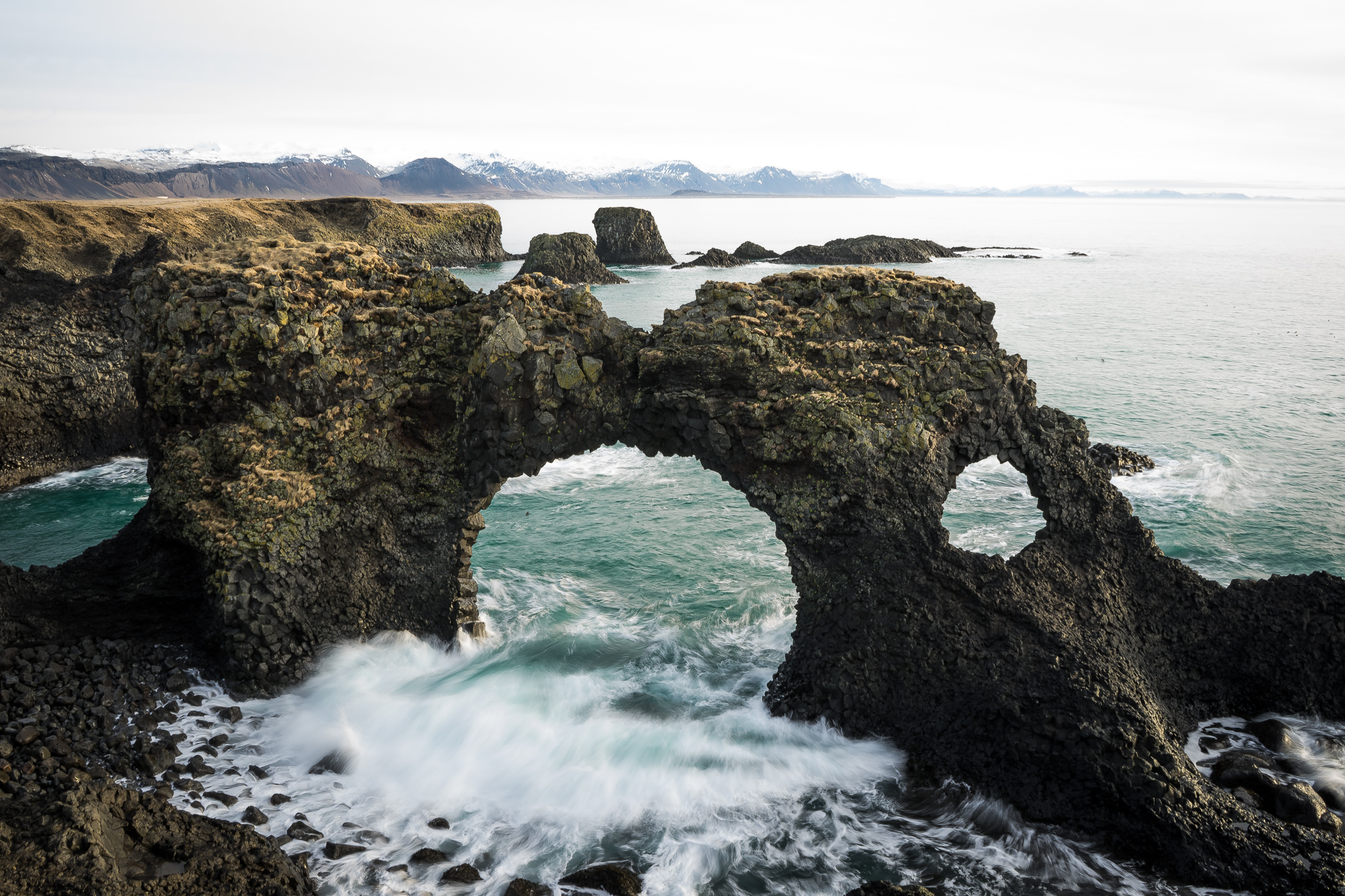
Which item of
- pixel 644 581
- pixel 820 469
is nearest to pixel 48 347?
pixel 644 581

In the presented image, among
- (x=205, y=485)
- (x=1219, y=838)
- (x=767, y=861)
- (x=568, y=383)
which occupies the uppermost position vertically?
(x=568, y=383)

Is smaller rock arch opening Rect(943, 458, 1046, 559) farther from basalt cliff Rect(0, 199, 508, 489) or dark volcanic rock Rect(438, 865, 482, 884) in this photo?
basalt cliff Rect(0, 199, 508, 489)

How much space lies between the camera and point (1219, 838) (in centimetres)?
1184

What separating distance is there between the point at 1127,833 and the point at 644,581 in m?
13.1

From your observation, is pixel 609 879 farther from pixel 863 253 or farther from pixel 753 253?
pixel 753 253

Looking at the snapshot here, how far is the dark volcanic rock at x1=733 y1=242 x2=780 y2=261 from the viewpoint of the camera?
10669cm

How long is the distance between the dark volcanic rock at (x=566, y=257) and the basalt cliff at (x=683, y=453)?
62.4 m

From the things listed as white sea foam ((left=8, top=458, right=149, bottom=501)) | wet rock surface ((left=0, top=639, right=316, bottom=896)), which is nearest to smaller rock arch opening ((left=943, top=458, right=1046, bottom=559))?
wet rock surface ((left=0, top=639, right=316, bottom=896))

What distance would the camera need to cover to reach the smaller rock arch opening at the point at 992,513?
2522cm

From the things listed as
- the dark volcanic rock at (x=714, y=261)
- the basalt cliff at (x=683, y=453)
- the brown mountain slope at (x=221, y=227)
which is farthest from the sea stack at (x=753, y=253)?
the basalt cliff at (x=683, y=453)

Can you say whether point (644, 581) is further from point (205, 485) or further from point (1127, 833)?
point (1127, 833)

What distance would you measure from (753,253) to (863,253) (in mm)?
15694

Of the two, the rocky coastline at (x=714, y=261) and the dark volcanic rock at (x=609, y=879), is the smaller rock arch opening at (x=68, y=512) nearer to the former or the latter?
the dark volcanic rock at (x=609, y=879)

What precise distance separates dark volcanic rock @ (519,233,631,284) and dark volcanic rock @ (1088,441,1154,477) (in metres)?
54.8
